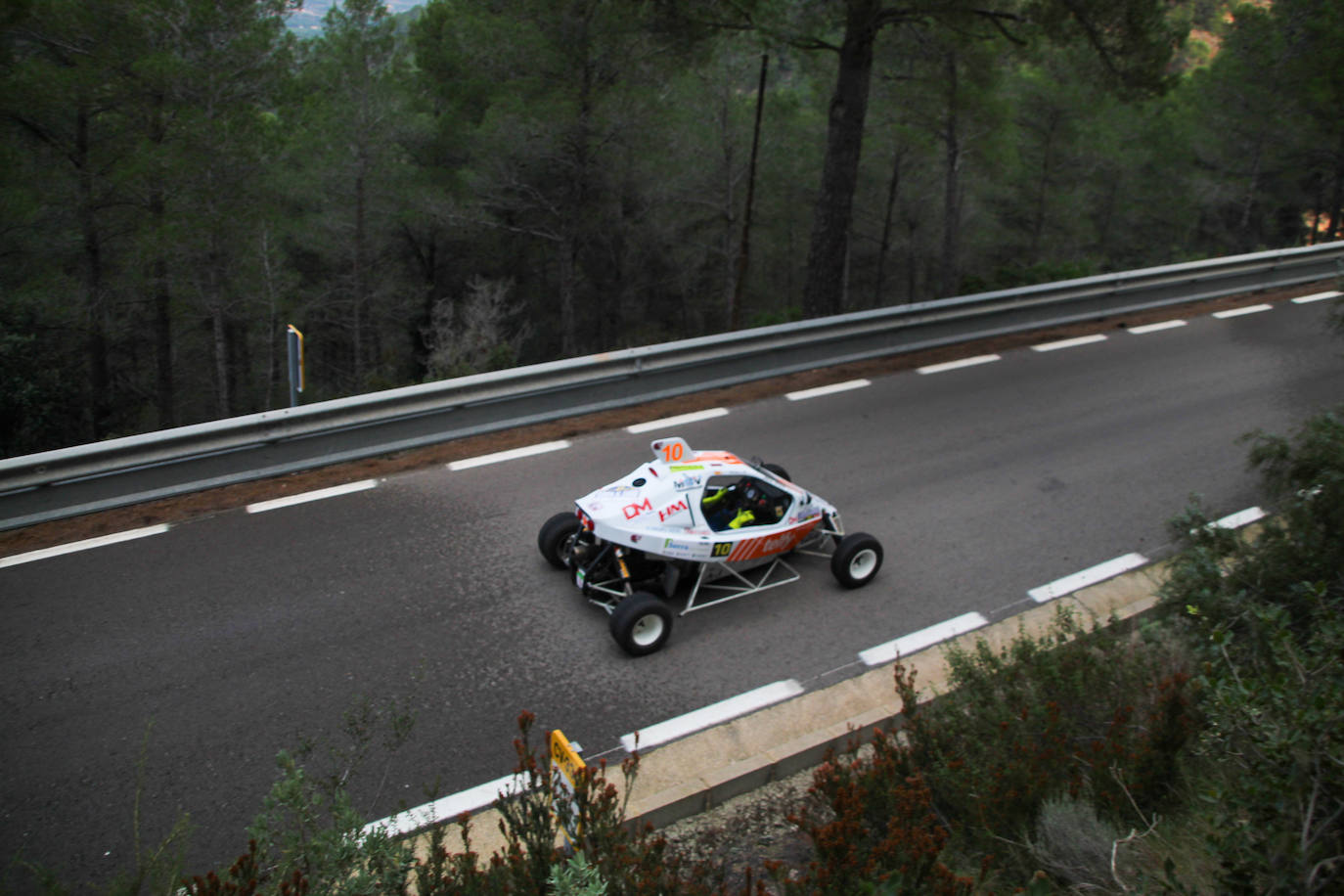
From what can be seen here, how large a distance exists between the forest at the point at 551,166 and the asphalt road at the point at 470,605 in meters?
4.22

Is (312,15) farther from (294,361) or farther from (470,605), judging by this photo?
(470,605)

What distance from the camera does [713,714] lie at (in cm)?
659

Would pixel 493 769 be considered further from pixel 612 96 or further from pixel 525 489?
pixel 612 96

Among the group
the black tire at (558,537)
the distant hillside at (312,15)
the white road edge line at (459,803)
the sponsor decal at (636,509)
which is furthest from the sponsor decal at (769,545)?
the distant hillside at (312,15)

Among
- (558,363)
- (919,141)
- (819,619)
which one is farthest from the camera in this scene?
(919,141)

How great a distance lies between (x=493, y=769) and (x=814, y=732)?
202 cm

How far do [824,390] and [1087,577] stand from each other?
4.34 meters

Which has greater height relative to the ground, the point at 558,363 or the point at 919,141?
the point at 919,141

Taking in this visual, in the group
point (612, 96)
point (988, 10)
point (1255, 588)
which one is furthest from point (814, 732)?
point (612, 96)

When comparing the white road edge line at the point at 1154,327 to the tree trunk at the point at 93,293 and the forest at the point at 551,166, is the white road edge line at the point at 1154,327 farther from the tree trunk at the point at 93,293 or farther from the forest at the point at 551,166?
the tree trunk at the point at 93,293

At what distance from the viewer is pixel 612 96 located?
25031 mm

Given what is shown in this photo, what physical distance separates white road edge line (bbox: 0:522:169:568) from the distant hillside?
55.7 ft

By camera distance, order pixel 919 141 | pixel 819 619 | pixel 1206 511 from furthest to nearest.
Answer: pixel 919 141 → pixel 1206 511 → pixel 819 619

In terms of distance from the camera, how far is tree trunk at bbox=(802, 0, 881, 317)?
44.7 ft
